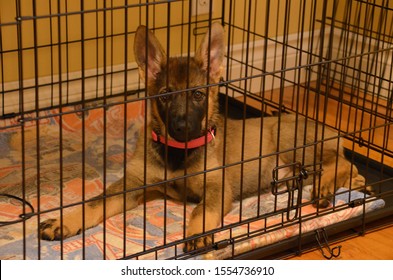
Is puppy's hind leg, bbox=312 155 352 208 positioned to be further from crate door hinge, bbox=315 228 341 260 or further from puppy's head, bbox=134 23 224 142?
puppy's head, bbox=134 23 224 142

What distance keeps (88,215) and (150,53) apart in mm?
638

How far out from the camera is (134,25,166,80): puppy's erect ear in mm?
2723

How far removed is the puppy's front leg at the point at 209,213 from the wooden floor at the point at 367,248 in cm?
33

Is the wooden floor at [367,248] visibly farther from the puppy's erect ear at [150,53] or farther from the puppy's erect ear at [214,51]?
A: the puppy's erect ear at [150,53]

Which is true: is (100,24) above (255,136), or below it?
above

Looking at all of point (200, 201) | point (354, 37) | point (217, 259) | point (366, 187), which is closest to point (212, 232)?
point (217, 259)

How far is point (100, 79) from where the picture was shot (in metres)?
4.11

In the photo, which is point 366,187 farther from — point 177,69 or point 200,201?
point 177,69

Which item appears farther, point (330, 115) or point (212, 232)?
point (330, 115)

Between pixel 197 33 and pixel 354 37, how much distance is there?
996mm

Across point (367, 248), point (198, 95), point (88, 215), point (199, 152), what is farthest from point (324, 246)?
point (88, 215)

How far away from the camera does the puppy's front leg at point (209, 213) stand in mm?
2789

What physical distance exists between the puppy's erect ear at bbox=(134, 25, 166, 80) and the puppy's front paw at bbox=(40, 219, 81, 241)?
0.61m

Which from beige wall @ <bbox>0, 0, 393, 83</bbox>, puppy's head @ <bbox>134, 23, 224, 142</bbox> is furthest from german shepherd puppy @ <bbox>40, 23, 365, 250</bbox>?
beige wall @ <bbox>0, 0, 393, 83</bbox>
